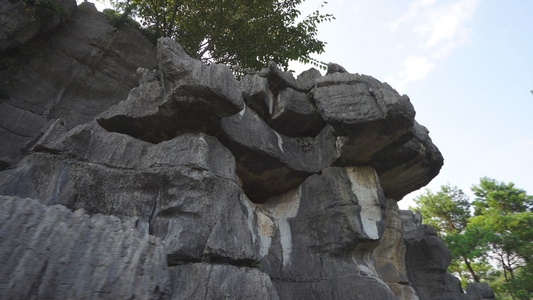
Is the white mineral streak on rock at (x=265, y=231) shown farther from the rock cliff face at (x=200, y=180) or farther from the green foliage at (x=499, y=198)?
the green foliage at (x=499, y=198)

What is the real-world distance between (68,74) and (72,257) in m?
8.23

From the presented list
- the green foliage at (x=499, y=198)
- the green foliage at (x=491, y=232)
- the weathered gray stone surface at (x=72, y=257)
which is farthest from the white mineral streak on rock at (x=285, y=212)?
the green foliage at (x=499, y=198)

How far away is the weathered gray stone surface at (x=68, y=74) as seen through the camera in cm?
763

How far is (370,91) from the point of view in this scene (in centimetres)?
697

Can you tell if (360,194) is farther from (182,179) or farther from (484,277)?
(484,277)

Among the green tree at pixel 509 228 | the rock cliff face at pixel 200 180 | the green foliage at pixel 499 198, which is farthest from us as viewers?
the green foliage at pixel 499 198

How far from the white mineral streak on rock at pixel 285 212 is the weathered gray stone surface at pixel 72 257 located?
14.3 feet

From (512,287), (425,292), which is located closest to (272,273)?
(425,292)

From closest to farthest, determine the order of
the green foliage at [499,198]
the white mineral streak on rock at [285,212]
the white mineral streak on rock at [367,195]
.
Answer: the white mineral streak on rock at [367,195] < the white mineral streak on rock at [285,212] < the green foliage at [499,198]

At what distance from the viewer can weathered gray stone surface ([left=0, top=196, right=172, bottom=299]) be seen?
222 centimetres

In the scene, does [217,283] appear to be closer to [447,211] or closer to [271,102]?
[271,102]

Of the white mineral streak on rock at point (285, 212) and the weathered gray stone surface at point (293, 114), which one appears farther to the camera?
the weathered gray stone surface at point (293, 114)

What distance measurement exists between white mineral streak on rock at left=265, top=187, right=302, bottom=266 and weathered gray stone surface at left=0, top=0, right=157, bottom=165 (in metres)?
5.53

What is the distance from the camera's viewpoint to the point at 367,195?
7.14m
